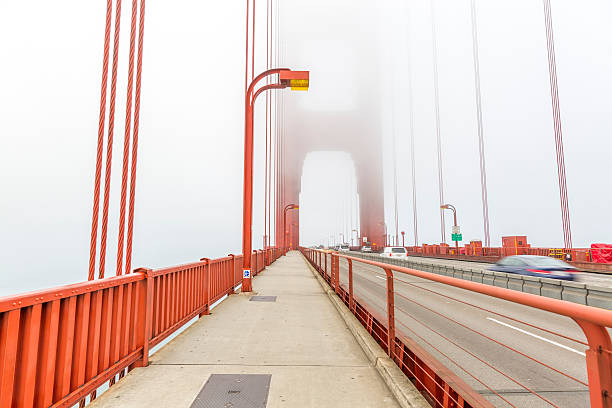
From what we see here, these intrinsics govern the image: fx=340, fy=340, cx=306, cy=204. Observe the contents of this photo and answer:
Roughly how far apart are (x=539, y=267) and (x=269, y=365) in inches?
506

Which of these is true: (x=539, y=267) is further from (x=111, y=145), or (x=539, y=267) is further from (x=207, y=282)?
(x=111, y=145)

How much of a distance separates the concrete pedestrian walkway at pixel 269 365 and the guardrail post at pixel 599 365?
1.92m

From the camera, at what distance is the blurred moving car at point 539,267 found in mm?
12336

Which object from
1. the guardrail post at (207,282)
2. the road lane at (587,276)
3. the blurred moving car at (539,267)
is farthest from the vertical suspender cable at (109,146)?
the road lane at (587,276)

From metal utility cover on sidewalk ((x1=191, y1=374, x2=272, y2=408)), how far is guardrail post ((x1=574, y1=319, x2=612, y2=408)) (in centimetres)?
251

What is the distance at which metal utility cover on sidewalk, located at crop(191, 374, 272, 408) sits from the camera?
3.14 metres

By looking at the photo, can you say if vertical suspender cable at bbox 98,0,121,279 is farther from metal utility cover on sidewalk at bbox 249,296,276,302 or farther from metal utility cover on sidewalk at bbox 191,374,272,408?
metal utility cover on sidewalk at bbox 249,296,276,302

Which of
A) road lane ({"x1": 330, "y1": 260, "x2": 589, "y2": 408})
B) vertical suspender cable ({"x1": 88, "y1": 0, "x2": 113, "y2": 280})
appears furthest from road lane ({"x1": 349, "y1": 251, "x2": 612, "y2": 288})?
vertical suspender cable ({"x1": 88, "y1": 0, "x2": 113, "y2": 280})

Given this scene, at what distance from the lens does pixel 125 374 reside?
3.91m

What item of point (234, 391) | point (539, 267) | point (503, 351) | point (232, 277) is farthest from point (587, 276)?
point (234, 391)

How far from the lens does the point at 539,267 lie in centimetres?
1298

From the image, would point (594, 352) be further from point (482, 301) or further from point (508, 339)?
point (482, 301)

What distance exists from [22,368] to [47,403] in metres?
0.39

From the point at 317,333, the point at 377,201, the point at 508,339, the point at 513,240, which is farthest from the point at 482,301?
the point at 377,201
